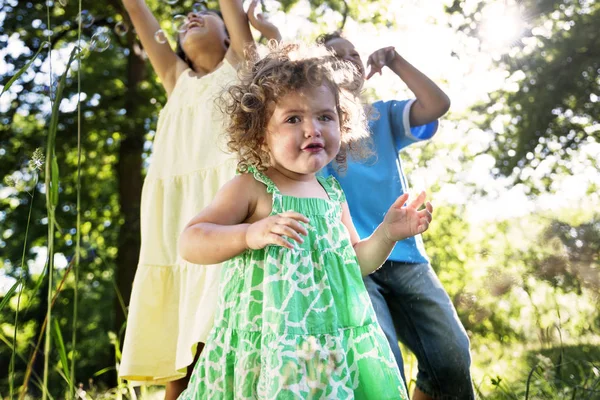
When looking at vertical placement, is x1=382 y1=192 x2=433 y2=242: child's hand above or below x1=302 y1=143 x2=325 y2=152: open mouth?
below

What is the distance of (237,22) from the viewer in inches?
104

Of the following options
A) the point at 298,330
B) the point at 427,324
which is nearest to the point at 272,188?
the point at 298,330

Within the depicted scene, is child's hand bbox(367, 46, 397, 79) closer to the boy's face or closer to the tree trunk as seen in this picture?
the boy's face

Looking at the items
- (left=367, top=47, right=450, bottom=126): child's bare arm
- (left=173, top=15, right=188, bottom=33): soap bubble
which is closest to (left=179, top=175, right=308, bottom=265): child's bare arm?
(left=367, top=47, right=450, bottom=126): child's bare arm

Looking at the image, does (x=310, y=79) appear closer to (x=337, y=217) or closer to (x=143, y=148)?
(x=337, y=217)

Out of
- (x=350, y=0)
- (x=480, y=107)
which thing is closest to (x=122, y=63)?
(x=350, y=0)

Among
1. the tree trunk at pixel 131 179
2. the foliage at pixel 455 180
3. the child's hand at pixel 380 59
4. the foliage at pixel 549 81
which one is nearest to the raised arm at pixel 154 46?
the foliage at pixel 455 180

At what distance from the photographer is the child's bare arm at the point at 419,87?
2637 millimetres

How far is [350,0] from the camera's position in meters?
7.25

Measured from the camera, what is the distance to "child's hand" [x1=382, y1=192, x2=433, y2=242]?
5.88 feet

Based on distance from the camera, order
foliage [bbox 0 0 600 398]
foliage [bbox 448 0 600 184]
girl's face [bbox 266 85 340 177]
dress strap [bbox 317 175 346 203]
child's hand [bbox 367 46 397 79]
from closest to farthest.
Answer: girl's face [bbox 266 85 340 177] → dress strap [bbox 317 175 346 203] → child's hand [bbox 367 46 397 79] → foliage [bbox 0 0 600 398] → foliage [bbox 448 0 600 184]

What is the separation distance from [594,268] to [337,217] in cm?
192

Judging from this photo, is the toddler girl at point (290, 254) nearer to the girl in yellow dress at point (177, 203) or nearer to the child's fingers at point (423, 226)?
the child's fingers at point (423, 226)

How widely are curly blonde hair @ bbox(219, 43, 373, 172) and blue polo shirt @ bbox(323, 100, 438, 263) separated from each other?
0.54m
